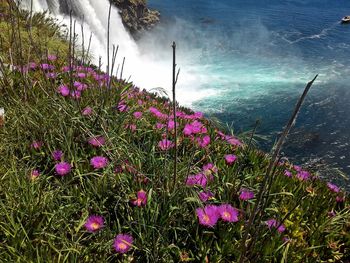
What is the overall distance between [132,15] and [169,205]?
40262mm

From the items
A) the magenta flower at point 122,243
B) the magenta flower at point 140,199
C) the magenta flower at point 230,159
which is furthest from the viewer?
the magenta flower at point 230,159

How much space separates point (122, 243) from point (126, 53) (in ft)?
99.2

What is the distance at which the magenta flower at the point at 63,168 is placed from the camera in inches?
120

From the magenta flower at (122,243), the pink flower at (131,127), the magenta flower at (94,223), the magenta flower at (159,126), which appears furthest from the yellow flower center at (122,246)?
the magenta flower at (159,126)

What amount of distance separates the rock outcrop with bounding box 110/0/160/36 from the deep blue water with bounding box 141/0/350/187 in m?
1.34

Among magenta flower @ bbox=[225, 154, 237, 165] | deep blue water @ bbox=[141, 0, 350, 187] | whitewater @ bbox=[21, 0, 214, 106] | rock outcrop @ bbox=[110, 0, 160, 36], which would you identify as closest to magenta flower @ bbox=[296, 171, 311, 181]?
magenta flower @ bbox=[225, 154, 237, 165]

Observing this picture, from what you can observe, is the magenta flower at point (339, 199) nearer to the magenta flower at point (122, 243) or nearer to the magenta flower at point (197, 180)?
the magenta flower at point (197, 180)

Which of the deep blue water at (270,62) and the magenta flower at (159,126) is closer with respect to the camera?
the magenta flower at (159,126)

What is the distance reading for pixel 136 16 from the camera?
41.4 meters

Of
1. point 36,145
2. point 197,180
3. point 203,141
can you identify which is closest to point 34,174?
point 36,145

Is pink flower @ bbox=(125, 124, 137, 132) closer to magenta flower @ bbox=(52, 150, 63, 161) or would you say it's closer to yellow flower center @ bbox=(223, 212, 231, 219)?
magenta flower @ bbox=(52, 150, 63, 161)

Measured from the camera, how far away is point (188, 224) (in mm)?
2814

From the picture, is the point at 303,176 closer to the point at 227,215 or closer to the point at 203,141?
the point at 203,141

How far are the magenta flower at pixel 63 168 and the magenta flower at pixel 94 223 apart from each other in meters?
0.52
